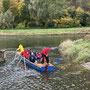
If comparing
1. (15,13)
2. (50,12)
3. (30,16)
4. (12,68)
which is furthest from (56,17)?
(12,68)

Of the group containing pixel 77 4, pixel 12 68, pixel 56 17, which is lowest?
pixel 12 68

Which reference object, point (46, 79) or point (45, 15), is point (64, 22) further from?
point (46, 79)

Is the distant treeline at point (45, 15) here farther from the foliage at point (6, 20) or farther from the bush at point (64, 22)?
the foliage at point (6, 20)

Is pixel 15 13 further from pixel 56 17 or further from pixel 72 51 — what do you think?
pixel 72 51

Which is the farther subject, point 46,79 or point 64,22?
point 64,22

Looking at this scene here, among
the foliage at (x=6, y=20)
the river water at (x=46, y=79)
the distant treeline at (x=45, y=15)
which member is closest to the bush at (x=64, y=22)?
the distant treeline at (x=45, y=15)

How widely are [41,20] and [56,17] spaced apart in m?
6.08

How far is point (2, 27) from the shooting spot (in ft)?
192

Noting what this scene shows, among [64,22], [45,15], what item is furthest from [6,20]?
[64,22]

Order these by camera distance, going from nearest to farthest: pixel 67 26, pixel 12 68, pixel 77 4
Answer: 1. pixel 12 68
2. pixel 67 26
3. pixel 77 4

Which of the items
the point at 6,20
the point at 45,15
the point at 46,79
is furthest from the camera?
the point at 45,15

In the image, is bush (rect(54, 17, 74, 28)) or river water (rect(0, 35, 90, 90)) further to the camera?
bush (rect(54, 17, 74, 28))

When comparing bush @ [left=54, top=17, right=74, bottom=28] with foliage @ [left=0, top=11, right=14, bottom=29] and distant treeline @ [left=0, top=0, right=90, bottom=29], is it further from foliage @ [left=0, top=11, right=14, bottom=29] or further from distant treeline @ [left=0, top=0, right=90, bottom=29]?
foliage @ [left=0, top=11, right=14, bottom=29]

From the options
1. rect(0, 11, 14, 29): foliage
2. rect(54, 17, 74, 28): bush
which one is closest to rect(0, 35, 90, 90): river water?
rect(0, 11, 14, 29): foliage
